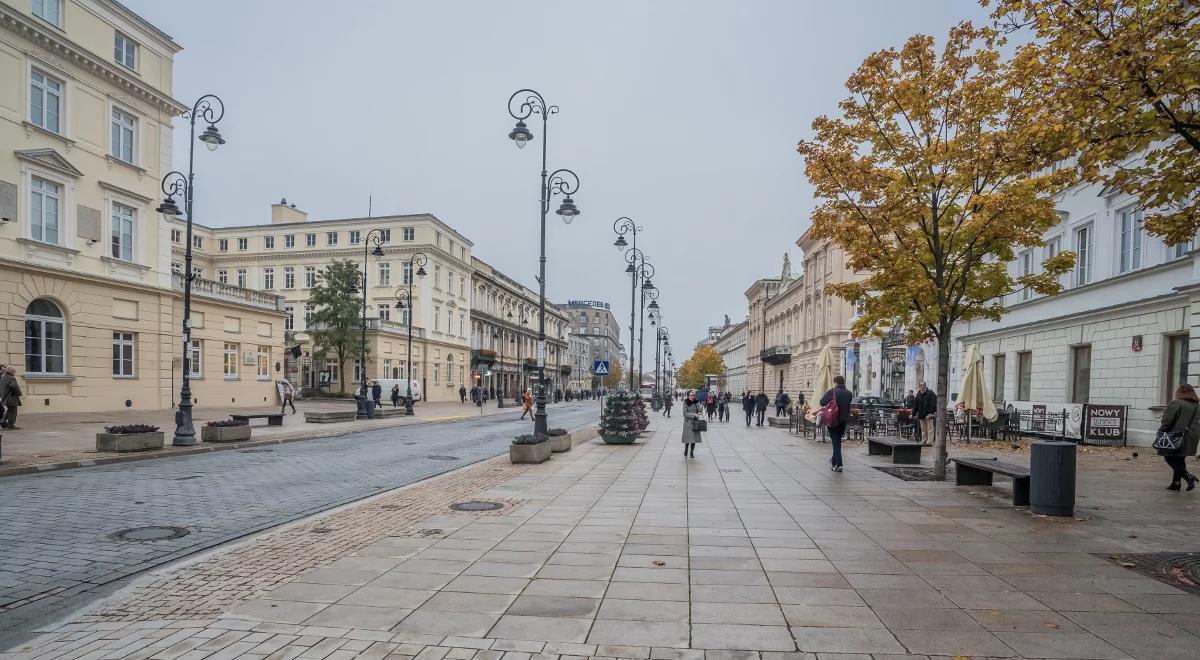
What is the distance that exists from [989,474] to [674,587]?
795 centimetres

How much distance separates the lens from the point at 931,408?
1850cm

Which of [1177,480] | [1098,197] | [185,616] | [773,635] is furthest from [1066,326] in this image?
[185,616]

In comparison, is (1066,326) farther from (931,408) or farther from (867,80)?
(867,80)

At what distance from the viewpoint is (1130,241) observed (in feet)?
62.7

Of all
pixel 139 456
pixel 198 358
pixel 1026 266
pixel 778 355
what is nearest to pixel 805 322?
pixel 778 355

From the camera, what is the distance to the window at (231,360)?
35531 mm

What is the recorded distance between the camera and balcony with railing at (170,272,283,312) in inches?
1227

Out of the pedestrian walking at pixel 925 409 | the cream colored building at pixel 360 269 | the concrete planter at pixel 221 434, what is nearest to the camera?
the concrete planter at pixel 221 434

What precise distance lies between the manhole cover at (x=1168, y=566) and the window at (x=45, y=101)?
31551 millimetres

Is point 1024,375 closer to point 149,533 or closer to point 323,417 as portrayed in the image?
point 323,417

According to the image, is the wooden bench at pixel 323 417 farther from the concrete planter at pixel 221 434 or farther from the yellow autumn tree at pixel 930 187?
the yellow autumn tree at pixel 930 187

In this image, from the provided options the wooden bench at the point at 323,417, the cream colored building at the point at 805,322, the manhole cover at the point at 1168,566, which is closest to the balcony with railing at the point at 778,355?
the cream colored building at the point at 805,322

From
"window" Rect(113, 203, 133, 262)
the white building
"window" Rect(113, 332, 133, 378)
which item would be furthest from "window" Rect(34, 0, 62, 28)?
the white building

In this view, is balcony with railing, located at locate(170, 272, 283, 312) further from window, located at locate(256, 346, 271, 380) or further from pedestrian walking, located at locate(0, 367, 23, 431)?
pedestrian walking, located at locate(0, 367, 23, 431)
